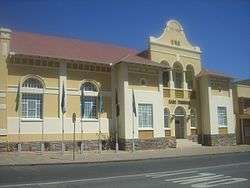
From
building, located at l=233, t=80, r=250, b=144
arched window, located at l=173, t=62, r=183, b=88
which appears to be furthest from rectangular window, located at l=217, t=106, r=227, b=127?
arched window, located at l=173, t=62, r=183, b=88

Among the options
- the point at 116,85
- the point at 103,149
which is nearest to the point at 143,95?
the point at 116,85

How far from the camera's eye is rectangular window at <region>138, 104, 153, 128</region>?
30.8 meters

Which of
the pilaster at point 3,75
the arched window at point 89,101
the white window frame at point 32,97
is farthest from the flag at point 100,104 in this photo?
the pilaster at point 3,75

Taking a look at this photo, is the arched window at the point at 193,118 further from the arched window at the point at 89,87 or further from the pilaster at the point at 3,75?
the pilaster at the point at 3,75

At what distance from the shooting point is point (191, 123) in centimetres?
3609

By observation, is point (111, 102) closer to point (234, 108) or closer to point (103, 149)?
point (103, 149)

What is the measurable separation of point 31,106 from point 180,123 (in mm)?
15189

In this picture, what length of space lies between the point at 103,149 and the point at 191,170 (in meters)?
14.5

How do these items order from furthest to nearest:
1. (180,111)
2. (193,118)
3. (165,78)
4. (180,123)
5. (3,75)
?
(193,118) → (180,123) → (180,111) → (165,78) → (3,75)

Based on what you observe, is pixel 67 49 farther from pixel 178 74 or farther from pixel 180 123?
pixel 180 123

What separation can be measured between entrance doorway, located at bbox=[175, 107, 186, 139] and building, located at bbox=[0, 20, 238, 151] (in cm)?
10

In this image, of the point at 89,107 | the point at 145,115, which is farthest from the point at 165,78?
the point at 89,107

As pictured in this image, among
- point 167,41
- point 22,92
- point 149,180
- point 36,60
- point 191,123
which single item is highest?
point 167,41

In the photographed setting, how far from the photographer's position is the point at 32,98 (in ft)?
89.6
